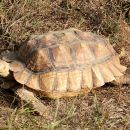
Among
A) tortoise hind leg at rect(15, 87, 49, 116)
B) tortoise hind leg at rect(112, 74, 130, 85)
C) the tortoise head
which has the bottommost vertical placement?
tortoise hind leg at rect(15, 87, 49, 116)

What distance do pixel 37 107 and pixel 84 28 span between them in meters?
2.24

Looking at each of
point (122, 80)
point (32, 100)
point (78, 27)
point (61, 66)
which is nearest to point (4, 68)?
point (32, 100)

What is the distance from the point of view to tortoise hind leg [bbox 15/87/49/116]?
4863 mm

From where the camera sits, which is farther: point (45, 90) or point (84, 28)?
point (84, 28)

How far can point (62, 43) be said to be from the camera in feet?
17.3

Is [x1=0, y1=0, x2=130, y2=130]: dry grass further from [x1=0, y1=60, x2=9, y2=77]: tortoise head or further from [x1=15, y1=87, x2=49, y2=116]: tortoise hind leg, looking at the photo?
[x1=0, y1=60, x2=9, y2=77]: tortoise head

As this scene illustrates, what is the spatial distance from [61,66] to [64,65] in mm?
42

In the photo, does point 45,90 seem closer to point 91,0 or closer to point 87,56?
point 87,56

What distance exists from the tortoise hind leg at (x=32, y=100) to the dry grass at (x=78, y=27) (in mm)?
99

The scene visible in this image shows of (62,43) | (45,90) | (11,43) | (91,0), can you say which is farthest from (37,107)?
(91,0)

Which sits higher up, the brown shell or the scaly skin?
the brown shell

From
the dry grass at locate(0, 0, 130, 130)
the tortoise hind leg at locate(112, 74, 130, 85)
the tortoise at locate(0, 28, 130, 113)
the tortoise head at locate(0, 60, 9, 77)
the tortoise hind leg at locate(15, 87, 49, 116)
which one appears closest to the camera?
the dry grass at locate(0, 0, 130, 130)

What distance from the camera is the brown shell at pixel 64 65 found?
5.10 meters

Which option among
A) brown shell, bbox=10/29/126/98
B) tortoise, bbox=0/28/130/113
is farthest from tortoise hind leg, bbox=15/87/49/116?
brown shell, bbox=10/29/126/98
